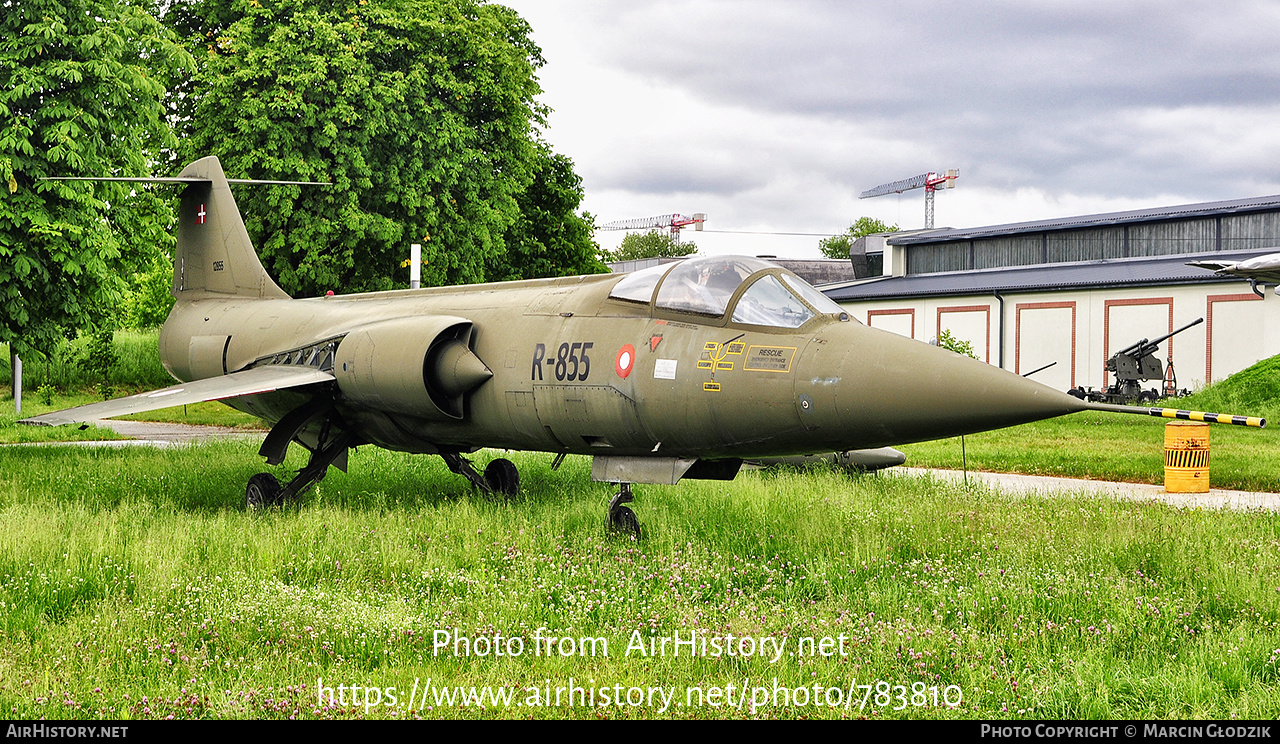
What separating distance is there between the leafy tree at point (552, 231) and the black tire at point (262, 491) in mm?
22571

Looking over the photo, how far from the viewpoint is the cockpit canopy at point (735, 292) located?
7383mm

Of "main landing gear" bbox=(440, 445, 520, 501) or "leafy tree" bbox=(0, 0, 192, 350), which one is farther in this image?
"leafy tree" bbox=(0, 0, 192, 350)

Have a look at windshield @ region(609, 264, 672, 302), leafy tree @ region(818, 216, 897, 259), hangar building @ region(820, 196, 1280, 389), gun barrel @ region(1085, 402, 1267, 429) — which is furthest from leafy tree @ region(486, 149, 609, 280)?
leafy tree @ region(818, 216, 897, 259)

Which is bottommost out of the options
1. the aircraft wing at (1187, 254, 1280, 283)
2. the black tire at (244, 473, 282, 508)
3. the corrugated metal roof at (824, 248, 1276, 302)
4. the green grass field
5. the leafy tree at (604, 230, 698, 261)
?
the green grass field

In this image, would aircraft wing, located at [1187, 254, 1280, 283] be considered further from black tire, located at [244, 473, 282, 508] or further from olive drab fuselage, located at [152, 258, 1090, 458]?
black tire, located at [244, 473, 282, 508]

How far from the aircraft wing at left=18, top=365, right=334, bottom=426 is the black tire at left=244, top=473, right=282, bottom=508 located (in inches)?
42.7

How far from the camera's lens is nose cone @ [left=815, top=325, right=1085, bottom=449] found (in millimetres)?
6113

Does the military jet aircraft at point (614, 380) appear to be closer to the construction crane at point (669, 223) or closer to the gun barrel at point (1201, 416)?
the gun barrel at point (1201, 416)

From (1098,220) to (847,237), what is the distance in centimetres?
5370

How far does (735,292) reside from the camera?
7531 mm

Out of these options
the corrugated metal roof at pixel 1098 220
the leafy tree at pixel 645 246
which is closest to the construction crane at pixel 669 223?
the leafy tree at pixel 645 246
